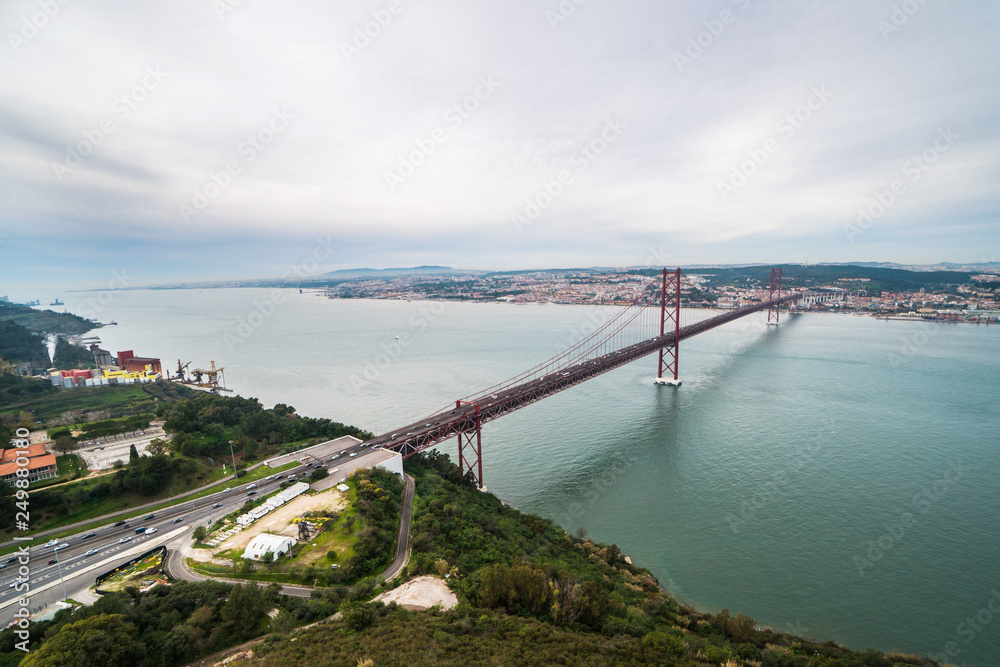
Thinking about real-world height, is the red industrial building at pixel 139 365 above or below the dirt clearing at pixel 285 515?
below

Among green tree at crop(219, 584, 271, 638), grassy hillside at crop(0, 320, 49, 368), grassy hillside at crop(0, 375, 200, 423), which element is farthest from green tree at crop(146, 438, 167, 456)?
grassy hillside at crop(0, 320, 49, 368)

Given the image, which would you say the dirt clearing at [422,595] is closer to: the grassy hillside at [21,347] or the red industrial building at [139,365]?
the red industrial building at [139,365]

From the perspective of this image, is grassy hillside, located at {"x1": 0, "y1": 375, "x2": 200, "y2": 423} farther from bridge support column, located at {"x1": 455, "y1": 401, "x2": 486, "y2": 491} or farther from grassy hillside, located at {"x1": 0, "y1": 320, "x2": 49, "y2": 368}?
bridge support column, located at {"x1": 455, "y1": 401, "x2": 486, "y2": 491}

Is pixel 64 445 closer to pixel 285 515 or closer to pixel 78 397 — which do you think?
pixel 285 515

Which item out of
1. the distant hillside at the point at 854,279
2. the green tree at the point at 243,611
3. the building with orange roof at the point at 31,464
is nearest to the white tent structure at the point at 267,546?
the green tree at the point at 243,611

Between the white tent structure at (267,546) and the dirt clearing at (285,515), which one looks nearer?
the white tent structure at (267,546)

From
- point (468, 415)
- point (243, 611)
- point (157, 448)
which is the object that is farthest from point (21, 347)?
point (243, 611)
